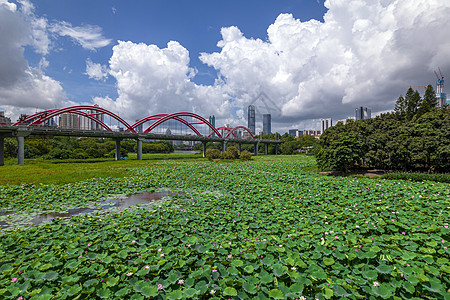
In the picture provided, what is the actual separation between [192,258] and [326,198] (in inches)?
275

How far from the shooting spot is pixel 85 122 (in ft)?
293

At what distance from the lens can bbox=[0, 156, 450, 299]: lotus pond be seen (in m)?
3.12

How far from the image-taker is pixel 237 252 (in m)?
4.29

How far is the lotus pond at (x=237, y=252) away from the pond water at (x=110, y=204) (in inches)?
14.8

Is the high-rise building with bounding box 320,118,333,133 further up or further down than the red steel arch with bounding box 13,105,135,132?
further up

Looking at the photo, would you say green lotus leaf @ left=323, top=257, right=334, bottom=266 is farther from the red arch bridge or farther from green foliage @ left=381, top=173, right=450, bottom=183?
the red arch bridge

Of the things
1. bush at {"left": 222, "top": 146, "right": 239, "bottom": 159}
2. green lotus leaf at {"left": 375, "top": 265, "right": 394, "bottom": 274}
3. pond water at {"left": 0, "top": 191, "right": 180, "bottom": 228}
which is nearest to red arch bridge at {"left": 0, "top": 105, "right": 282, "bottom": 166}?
bush at {"left": 222, "top": 146, "right": 239, "bottom": 159}

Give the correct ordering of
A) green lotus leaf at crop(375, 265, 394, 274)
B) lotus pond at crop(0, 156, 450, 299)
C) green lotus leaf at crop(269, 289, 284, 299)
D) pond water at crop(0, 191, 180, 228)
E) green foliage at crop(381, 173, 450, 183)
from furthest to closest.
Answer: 1. green foliage at crop(381, 173, 450, 183)
2. pond water at crop(0, 191, 180, 228)
3. green lotus leaf at crop(375, 265, 394, 274)
4. lotus pond at crop(0, 156, 450, 299)
5. green lotus leaf at crop(269, 289, 284, 299)

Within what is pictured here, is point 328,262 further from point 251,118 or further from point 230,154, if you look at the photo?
point 251,118

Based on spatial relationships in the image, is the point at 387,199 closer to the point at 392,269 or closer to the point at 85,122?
the point at 392,269

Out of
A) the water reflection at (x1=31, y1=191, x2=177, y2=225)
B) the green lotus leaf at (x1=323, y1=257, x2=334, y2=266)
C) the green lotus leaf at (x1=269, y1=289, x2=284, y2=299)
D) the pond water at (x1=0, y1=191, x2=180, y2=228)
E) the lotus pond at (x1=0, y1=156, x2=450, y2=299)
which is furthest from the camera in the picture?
the water reflection at (x1=31, y1=191, x2=177, y2=225)

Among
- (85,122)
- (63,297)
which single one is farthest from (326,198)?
(85,122)

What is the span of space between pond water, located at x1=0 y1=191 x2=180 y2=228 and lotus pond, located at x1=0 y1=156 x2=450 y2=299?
375 millimetres

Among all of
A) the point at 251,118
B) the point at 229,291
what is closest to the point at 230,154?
the point at 229,291
